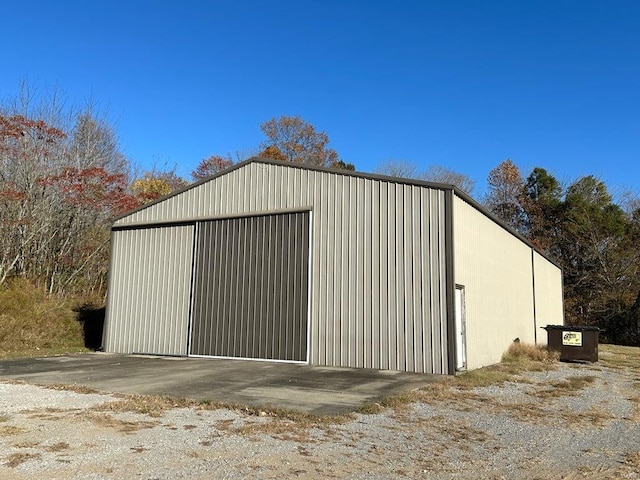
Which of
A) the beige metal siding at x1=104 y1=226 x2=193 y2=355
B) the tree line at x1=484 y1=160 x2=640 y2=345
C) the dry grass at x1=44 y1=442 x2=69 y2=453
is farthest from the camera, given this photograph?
the tree line at x1=484 y1=160 x2=640 y2=345

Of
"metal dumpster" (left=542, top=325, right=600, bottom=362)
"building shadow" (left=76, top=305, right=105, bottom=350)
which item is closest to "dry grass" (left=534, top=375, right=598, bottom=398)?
"metal dumpster" (left=542, top=325, right=600, bottom=362)

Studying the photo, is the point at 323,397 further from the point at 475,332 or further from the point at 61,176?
the point at 61,176

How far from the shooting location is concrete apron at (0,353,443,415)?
7.96 metres

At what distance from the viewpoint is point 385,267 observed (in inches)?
473

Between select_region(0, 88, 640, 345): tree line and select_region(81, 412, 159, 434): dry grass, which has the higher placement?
select_region(0, 88, 640, 345): tree line

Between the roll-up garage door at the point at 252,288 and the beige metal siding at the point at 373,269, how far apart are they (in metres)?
0.42

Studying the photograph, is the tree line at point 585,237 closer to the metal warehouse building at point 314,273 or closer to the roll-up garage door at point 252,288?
the metal warehouse building at point 314,273

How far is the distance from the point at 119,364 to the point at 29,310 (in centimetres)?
518

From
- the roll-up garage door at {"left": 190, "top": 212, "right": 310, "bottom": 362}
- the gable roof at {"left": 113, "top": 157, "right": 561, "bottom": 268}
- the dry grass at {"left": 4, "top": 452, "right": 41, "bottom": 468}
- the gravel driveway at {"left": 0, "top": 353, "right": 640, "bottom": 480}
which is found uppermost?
the gable roof at {"left": 113, "top": 157, "right": 561, "bottom": 268}

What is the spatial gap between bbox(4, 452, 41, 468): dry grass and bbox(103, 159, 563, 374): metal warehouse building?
801 cm

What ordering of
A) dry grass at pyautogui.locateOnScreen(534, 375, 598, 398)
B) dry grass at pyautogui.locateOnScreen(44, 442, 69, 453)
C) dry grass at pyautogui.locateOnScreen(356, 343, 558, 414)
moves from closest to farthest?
dry grass at pyautogui.locateOnScreen(44, 442, 69, 453) → dry grass at pyautogui.locateOnScreen(356, 343, 558, 414) → dry grass at pyautogui.locateOnScreen(534, 375, 598, 398)

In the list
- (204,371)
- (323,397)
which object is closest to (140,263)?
(204,371)

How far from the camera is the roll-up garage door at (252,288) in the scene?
13078 millimetres

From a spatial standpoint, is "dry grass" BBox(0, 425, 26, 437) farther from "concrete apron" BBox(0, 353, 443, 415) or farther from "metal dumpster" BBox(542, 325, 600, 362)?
"metal dumpster" BBox(542, 325, 600, 362)
